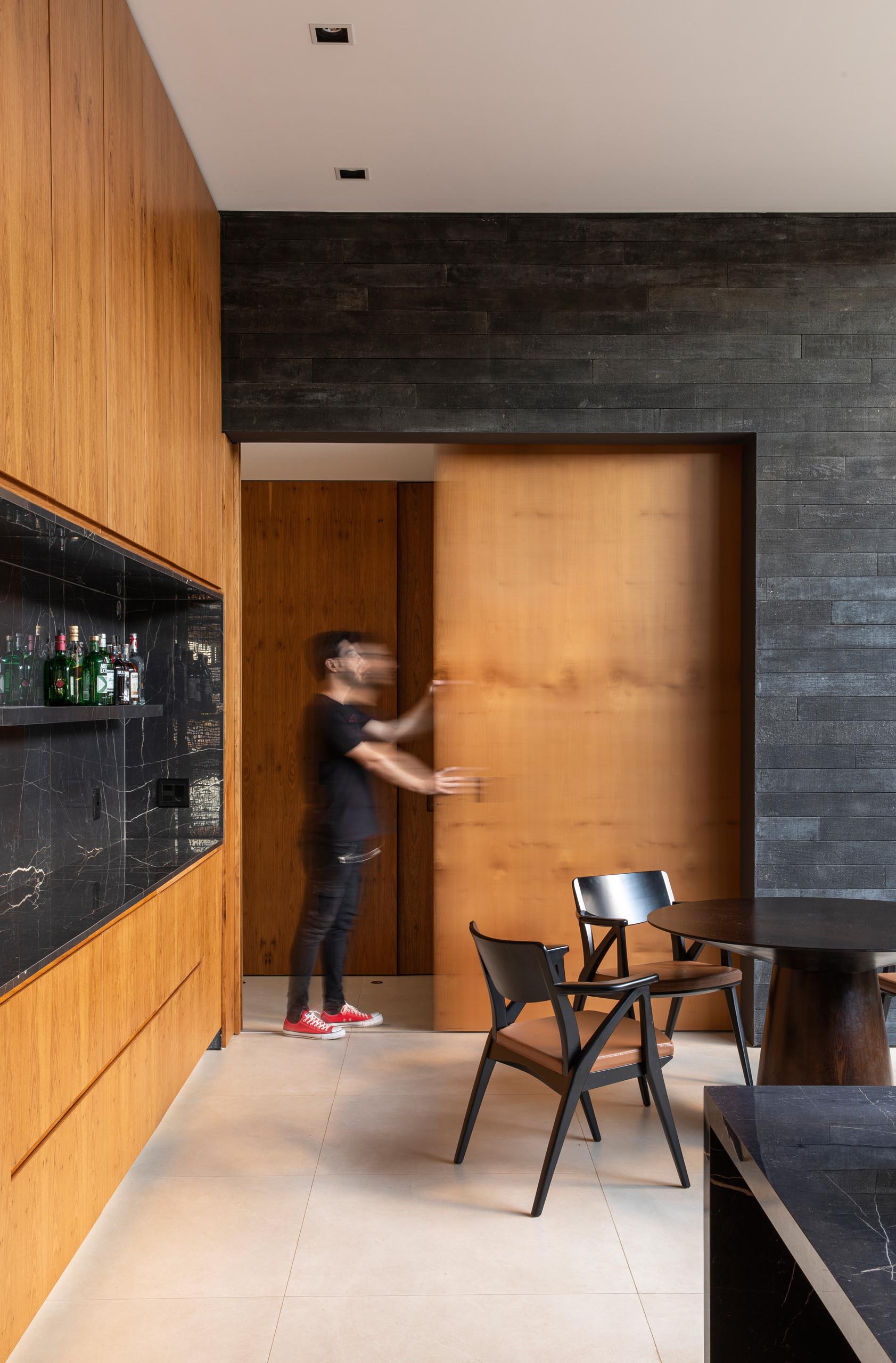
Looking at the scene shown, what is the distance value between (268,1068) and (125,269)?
2925 mm

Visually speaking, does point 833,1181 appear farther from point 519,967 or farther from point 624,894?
point 624,894

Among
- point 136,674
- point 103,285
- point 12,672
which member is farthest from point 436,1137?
point 103,285

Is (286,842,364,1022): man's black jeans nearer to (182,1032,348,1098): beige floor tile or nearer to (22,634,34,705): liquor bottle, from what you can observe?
(182,1032,348,1098): beige floor tile

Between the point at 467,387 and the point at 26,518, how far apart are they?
95.7 inches

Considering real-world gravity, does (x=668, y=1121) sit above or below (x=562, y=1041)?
below

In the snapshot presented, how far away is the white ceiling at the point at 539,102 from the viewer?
9.82ft

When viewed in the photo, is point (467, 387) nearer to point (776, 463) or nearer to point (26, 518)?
point (776, 463)

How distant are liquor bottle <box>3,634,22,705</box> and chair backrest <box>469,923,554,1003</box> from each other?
1.47 m

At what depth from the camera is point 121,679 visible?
10.9ft

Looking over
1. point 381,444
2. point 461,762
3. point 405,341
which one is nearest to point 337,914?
point 461,762

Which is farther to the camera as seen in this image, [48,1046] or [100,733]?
[100,733]

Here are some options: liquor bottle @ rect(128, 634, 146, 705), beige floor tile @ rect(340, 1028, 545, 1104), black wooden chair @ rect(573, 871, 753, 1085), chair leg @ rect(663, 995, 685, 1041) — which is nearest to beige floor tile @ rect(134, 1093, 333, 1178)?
beige floor tile @ rect(340, 1028, 545, 1104)

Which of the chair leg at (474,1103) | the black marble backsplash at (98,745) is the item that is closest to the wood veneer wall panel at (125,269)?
the black marble backsplash at (98,745)

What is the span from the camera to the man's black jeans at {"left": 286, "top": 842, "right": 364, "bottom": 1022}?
448 cm
